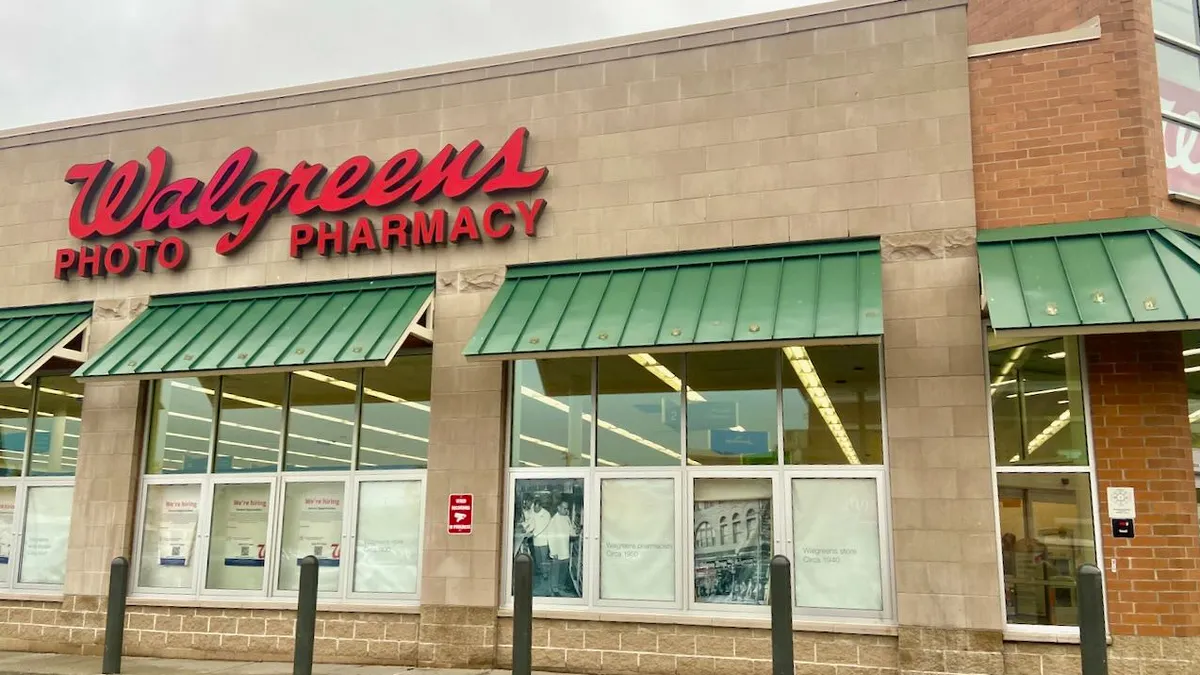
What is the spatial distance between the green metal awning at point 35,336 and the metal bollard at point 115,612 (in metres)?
3.92

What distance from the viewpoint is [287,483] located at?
11656 mm

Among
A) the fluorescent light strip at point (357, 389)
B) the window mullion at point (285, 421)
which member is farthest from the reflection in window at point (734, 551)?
the window mullion at point (285, 421)

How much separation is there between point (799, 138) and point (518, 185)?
3.23 m

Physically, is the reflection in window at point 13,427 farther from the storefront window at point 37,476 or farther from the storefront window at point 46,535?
the storefront window at point 46,535

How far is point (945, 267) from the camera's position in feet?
31.9

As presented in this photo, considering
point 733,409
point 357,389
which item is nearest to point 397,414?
point 357,389

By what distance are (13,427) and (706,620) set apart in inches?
388

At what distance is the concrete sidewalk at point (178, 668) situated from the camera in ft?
33.4

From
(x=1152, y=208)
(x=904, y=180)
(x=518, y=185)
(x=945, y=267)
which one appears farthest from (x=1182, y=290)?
(x=518, y=185)

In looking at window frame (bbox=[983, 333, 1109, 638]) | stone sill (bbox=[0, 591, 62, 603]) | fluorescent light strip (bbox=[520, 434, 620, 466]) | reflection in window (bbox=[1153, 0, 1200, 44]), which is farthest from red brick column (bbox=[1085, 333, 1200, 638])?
stone sill (bbox=[0, 591, 62, 603])

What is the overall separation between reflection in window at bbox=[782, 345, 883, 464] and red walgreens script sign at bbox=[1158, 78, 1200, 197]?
139 inches

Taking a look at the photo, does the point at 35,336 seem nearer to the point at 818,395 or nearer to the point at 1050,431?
the point at 818,395

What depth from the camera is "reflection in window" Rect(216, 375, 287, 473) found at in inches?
469

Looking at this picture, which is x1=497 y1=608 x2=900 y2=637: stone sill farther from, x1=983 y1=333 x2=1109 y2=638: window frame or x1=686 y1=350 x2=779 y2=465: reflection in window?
x1=686 y1=350 x2=779 y2=465: reflection in window
